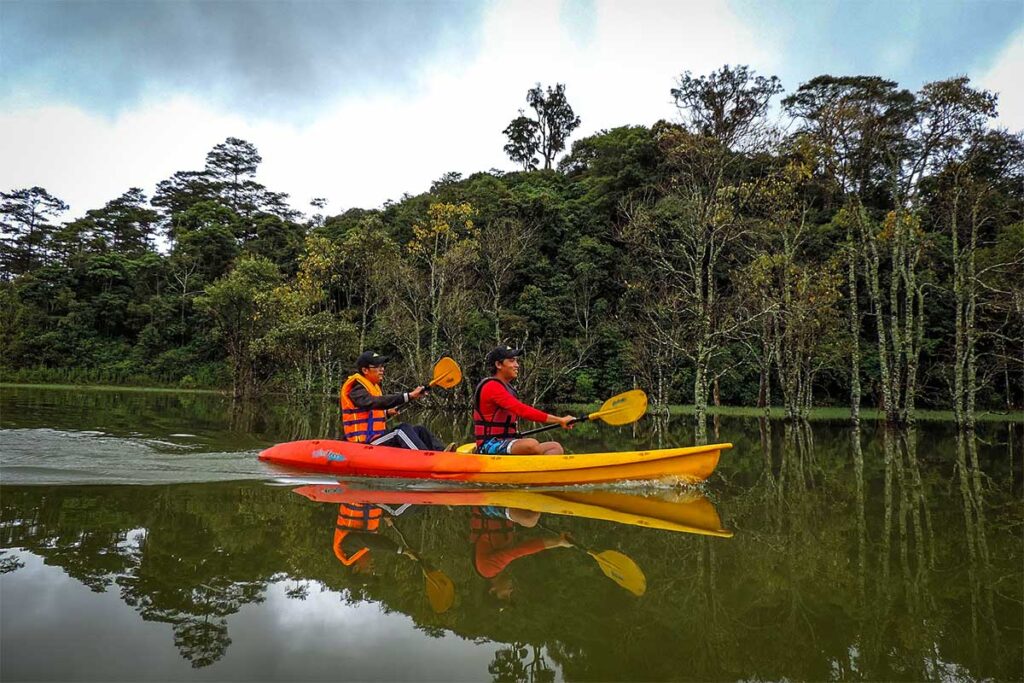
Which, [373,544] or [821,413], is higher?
[373,544]

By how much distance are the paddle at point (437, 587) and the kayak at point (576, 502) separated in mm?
1776

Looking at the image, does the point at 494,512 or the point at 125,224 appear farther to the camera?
the point at 125,224

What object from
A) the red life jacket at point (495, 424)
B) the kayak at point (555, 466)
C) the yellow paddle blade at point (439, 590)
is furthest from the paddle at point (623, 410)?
the yellow paddle blade at point (439, 590)

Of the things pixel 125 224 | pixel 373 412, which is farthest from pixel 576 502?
pixel 125 224

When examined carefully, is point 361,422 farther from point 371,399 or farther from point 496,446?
point 496,446

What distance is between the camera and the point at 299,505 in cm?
509

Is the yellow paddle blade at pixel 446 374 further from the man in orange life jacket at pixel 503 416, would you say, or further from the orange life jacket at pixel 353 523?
the orange life jacket at pixel 353 523

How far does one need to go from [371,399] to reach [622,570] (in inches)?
171

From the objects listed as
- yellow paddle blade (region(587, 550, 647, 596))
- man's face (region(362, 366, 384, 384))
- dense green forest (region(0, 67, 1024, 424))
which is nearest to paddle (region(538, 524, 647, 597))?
yellow paddle blade (region(587, 550, 647, 596))

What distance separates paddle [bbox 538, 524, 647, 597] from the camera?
3236 millimetres

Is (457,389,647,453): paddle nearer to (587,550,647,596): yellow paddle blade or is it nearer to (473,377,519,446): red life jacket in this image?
(473,377,519,446): red life jacket

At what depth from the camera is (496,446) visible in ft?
22.1

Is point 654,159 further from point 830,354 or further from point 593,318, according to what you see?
point 830,354

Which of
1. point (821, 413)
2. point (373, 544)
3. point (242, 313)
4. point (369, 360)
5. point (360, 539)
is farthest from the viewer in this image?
point (242, 313)
